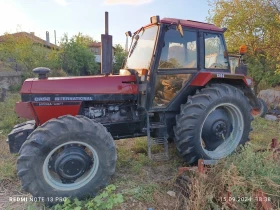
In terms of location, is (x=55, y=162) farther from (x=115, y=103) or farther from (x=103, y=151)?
(x=115, y=103)

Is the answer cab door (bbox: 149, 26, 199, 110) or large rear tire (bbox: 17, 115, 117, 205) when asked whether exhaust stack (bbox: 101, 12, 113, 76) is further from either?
large rear tire (bbox: 17, 115, 117, 205)

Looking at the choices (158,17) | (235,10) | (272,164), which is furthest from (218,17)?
(272,164)

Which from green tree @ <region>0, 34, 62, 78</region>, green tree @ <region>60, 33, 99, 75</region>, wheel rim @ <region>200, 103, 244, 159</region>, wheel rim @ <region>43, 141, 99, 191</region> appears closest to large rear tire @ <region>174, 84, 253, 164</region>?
wheel rim @ <region>200, 103, 244, 159</region>

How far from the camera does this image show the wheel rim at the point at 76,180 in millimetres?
2357

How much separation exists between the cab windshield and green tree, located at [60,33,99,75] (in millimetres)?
9881

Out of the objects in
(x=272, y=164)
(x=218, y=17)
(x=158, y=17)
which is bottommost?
(x=272, y=164)

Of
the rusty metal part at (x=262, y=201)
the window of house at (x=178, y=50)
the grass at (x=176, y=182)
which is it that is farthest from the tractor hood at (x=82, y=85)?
the rusty metal part at (x=262, y=201)

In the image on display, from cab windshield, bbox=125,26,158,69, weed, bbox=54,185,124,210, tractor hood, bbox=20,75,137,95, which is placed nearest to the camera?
weed, bbox=54,185,124,210

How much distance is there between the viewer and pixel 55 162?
238cm

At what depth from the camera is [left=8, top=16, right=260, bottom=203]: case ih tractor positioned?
2.43 meters

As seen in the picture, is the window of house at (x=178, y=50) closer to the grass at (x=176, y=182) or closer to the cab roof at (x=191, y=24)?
→ the cab roof at (x=191, y=24)

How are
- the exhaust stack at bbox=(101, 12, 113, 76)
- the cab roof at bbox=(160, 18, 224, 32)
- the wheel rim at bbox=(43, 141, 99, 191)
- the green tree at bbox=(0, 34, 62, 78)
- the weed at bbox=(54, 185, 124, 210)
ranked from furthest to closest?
the green tree at bbox=(0, 34, 62, 78), the cab roof at bbox=(160, 18, 224, 32), the exhaust stack at bbox=(101, 12, 113, 76), the wheel rim at bbox=(43, 141, 99, 191), the weed at bbox=(54, 185, 124, 210)

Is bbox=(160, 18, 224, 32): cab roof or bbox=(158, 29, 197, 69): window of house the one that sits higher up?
bbox=(160, 18, 224, 32): cab roof

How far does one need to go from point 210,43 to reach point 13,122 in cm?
434
